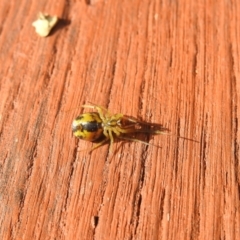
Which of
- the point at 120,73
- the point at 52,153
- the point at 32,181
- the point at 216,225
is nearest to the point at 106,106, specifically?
the point at 120,73

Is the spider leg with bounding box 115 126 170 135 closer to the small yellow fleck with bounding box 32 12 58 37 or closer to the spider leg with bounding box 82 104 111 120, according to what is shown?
the spider leg with bounding box 82 104 111 120

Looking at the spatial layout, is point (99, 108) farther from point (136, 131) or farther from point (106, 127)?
point (136, 131)

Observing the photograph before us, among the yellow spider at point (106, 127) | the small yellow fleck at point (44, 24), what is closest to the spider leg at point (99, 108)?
the yellow spider at point (106, 127)

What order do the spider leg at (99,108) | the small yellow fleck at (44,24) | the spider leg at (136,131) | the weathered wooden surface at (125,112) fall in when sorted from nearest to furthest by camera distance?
the weathered wooden surface at (125,112) < the spider leg at (136,131) < the spider leg at (99,108) < the small yellow fleck at (44,24)

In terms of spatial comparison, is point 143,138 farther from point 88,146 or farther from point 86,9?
point 86,9

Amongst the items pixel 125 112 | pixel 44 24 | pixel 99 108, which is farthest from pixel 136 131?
pixel 44 24

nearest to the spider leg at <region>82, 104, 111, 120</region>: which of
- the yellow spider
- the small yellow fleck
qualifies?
the yellow spider

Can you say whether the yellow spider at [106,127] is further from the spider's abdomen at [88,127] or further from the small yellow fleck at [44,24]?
the small yellow fleck at [44,24]
